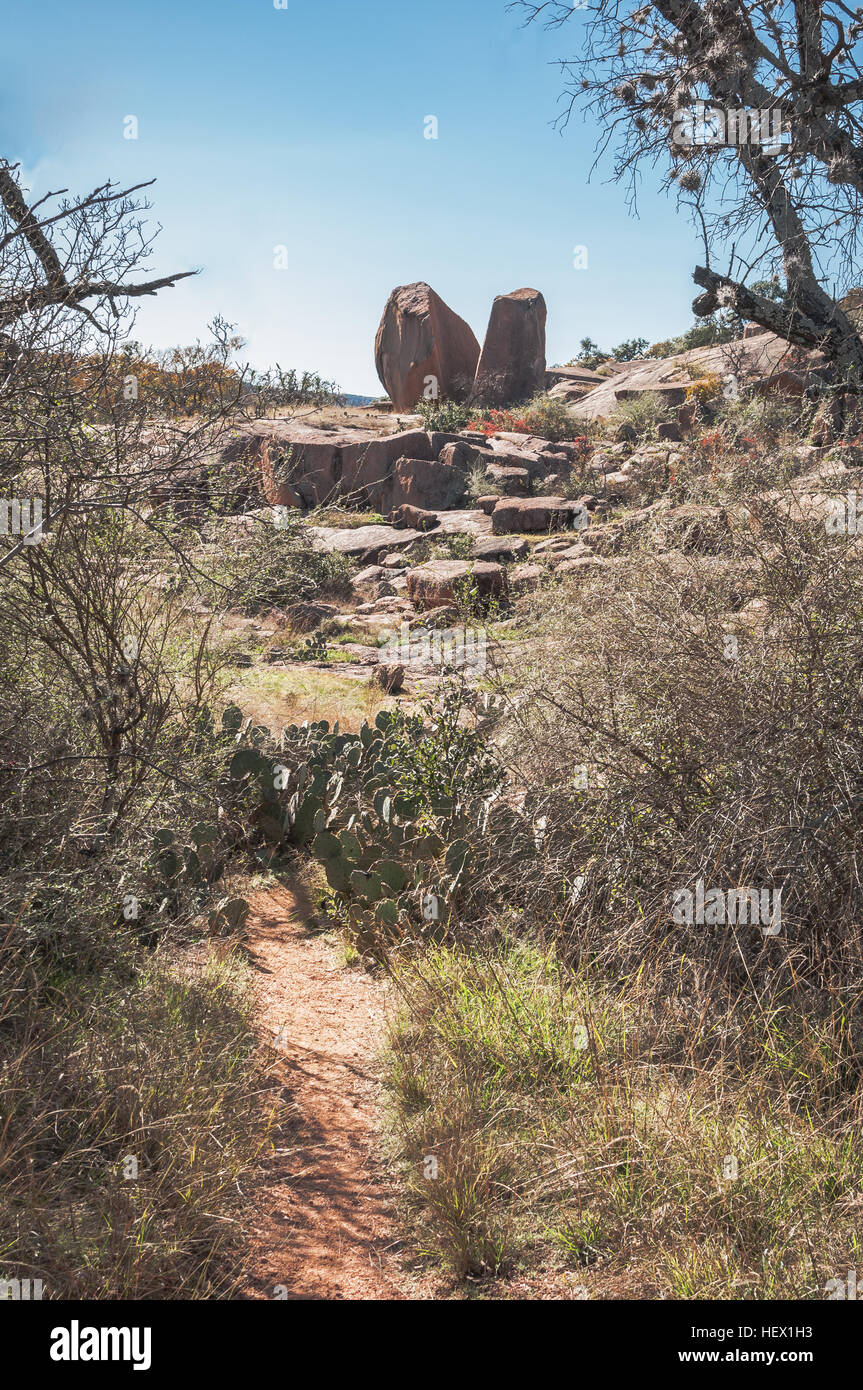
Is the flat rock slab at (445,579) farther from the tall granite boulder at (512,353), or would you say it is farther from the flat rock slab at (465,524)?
the tall granite boulder at (512,353)

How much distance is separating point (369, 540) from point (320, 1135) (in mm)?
15919

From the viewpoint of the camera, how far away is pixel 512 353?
30031mm

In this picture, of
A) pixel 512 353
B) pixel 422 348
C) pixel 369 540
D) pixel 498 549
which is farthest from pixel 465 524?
pixel 512 353

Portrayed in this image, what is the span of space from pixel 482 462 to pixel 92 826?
59.3 feet

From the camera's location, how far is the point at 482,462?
20.9 m

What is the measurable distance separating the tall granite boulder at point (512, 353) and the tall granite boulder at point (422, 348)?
1.94ft

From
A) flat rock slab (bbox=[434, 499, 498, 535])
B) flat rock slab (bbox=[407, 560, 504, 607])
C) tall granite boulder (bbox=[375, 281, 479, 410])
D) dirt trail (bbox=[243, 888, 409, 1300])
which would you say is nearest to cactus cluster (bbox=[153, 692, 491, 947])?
dirt trail (bbox=[243, 888, 409, 1300])

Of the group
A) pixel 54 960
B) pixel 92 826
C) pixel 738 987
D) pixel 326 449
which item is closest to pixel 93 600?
pixel 92 826

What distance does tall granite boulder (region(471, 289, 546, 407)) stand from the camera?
29.6m

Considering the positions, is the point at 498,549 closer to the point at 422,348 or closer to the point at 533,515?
the point at 533,515

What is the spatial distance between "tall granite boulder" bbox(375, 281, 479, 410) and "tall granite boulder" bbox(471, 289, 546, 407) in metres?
0.59

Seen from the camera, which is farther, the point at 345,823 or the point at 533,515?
the point at 533,515

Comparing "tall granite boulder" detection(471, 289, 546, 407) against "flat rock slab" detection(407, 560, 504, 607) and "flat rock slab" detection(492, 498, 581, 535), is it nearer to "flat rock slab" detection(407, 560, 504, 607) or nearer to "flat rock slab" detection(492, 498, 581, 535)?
"flat rock slab" detection(492, 498, 581, 535)

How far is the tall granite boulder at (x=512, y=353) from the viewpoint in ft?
97.0
